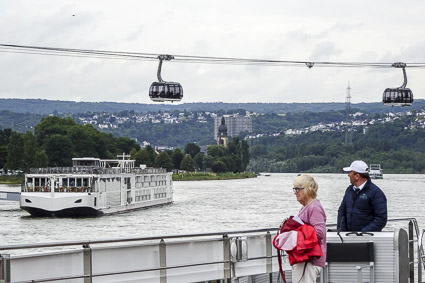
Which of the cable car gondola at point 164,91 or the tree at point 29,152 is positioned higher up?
the tree at point 29,152

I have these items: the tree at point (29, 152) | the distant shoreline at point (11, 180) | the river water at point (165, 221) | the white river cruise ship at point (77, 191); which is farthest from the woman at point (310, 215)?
the distant shoreline at point (11, 180)

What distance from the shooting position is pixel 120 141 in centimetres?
17325

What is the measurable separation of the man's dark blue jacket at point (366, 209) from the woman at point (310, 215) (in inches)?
102

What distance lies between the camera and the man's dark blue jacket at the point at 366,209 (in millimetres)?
11789

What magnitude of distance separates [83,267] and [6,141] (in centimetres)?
16924

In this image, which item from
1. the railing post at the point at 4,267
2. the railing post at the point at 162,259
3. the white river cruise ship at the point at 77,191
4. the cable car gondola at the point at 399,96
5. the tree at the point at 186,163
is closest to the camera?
the railing post at the point at 4,267

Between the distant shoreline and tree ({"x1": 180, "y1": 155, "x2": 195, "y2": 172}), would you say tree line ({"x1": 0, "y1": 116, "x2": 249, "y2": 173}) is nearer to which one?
the distant shoreline

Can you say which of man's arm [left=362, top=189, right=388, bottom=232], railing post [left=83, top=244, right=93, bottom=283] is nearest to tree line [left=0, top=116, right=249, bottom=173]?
man's arm [left=362, top=189, right=388, bottom=232]

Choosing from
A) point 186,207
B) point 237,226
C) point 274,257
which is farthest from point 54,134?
point 274,257

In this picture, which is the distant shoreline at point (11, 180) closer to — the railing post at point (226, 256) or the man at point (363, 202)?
the railing post at point (226, 256)

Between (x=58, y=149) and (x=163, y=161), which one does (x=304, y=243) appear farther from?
(x=163, y=161)

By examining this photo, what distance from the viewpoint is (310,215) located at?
919 centimetres

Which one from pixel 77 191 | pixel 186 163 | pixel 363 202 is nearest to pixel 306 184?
pixel 363 202

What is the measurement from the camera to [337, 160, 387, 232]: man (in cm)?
1177
